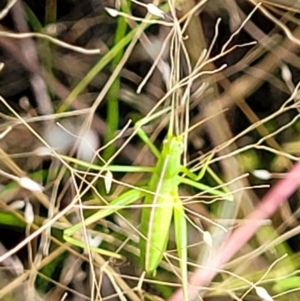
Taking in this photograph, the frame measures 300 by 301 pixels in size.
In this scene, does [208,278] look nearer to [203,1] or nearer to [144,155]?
[144,155]

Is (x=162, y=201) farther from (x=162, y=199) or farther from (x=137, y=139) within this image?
(x=137, y=139)

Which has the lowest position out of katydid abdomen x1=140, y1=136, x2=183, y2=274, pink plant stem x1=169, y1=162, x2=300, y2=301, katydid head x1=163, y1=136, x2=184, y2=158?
pink plant stem x1=169, y1=162, x2=300, y2=301

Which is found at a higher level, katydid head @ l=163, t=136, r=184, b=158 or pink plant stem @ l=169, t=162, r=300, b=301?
katydid head @ l=163, t=136, r=184, b=158

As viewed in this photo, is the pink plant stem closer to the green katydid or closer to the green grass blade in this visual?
the green katydid

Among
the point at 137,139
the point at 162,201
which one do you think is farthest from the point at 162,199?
the point at 137,139

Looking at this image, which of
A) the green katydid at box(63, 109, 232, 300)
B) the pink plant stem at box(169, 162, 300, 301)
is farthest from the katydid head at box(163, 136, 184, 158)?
the pink plant stem at box(169, 162, 300, 301)

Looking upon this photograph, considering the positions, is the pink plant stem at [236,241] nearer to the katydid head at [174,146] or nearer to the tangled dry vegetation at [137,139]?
the tangled dry vegetation at [137,139]
